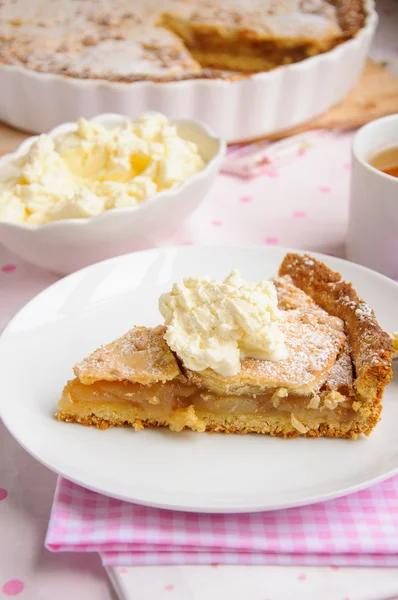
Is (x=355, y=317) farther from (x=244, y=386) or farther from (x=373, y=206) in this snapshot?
(x=373, y=206)

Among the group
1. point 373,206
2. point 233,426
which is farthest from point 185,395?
point 373,206

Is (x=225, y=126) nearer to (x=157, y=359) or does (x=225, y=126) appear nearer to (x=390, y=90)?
(x=390, y=90)

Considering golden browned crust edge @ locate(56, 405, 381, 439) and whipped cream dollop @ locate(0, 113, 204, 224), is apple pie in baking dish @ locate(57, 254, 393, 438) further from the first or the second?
whipped cream dollop @ locate(0, 113, 204, 224)

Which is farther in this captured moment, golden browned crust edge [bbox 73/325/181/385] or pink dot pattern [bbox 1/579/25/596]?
golden browned crust edge [bbox 73/325/181/385]

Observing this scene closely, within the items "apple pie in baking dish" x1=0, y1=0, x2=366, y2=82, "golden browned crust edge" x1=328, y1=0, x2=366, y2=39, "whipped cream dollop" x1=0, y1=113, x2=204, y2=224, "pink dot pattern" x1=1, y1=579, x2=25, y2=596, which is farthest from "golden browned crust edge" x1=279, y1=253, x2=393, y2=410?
"golden browned crust edge" x1=328, y1=0, x2=366, y2=39

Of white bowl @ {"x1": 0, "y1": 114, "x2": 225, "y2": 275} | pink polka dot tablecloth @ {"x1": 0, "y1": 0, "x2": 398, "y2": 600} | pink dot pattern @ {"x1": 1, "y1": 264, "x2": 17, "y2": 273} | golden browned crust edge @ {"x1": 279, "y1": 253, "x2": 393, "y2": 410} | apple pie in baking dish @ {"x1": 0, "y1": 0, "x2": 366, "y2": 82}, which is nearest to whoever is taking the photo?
pink polka dot tablecloth @ {"x1": 0, "y1": 0, "x2": 398, "y2": 600}

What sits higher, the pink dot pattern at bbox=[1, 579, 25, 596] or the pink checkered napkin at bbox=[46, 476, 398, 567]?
the pink checkered napkin at bbox=[46, 476, 398, 567]

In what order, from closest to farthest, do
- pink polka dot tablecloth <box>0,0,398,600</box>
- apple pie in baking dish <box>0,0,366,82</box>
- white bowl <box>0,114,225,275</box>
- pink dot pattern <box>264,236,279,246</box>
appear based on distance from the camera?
1. pink polka dot tablecloth <box>0,0,398,600</box>
2. white bowl <box>0,114,225,275</box>
3. pink dot pattern <box>264,236,279,246</box>
4. apple pie in baking dish <box>0,0,366,82</box>

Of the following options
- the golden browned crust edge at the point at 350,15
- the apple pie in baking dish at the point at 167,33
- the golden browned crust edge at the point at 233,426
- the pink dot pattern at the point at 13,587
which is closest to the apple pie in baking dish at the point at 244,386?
the golden browned crust edge at the point at 233,426
